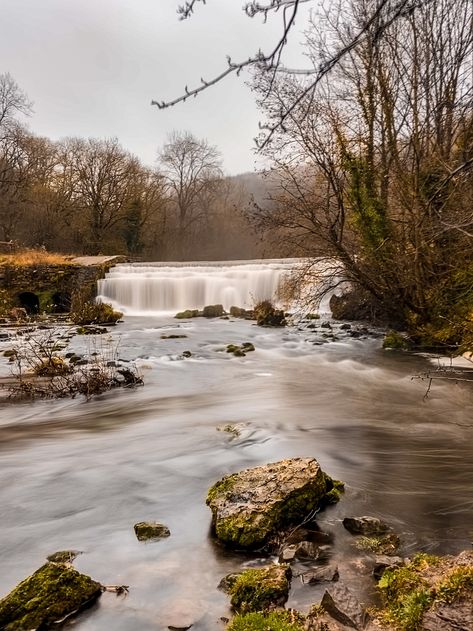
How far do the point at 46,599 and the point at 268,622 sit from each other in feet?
4.08

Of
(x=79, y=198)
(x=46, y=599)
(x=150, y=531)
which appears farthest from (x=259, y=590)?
(x=79, y=198)

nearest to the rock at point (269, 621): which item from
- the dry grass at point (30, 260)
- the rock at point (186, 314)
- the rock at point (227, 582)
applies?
the rock at point (227, 582)

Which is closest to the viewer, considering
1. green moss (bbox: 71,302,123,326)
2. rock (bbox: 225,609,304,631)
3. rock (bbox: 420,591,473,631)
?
rock (bbox: 420,591,473,631)

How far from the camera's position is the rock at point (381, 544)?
10.7ft

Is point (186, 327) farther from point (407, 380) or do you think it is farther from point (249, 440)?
point (249, 440)

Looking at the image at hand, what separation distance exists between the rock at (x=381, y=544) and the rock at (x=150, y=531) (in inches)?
58.0

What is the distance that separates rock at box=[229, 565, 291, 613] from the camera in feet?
8.64

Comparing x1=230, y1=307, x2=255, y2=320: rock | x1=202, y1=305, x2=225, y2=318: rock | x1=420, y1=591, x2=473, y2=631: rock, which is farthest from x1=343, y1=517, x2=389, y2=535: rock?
x1=202, y1=305, x2=225, y2=318: rock

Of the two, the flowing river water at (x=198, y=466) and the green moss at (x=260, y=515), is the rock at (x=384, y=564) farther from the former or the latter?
the green moss at (x=260, y=515)

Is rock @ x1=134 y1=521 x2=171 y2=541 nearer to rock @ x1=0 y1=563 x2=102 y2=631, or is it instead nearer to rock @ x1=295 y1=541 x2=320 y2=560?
rock @ x1=0 y1=563 x2=102 y2=631

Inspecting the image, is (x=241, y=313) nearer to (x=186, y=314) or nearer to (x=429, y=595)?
(x=186, y=314)

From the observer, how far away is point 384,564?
2979 millimetres

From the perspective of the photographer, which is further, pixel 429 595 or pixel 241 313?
pixel 241 313

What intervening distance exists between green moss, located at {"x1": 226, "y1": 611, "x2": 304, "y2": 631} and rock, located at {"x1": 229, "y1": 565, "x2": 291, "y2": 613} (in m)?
0.14
